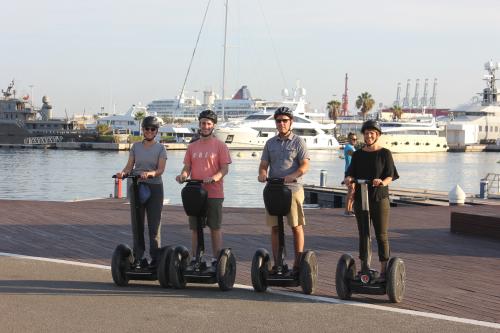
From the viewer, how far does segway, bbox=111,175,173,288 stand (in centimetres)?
771

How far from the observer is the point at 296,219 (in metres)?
7.73

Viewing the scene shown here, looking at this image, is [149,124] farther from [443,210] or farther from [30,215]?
[443,210]

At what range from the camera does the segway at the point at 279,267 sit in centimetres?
750

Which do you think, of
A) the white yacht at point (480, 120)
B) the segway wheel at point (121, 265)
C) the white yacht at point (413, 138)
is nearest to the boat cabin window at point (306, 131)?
the white yacht at point (413, 138)

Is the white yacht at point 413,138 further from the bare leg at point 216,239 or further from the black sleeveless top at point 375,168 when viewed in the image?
the black sleeveless top at point 375,168

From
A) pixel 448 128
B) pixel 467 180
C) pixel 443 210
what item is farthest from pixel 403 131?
pixel 443 210

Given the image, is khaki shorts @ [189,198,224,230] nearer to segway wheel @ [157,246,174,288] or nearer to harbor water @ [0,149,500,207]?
segway wheel @ [157,246,174,288]

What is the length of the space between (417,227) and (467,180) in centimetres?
5028

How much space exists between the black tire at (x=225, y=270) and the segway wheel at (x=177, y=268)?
38 cm

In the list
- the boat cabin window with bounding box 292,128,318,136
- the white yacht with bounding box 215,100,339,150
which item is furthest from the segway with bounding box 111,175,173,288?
the boat cabin window with bounding box 292,128,318,136

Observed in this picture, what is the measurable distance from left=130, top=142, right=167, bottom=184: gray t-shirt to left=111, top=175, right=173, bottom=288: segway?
25 cm

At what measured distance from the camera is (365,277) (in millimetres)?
7285

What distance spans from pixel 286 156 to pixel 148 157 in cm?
A: 144

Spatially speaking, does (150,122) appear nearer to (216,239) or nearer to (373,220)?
(216,239)
